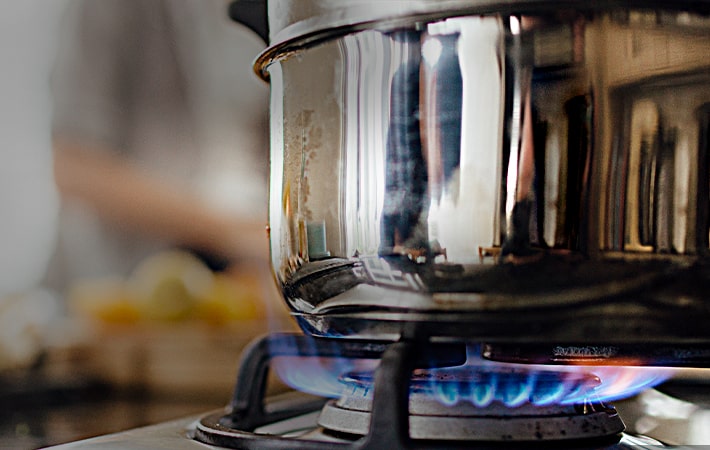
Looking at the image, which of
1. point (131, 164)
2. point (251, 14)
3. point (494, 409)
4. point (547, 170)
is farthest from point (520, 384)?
point (131, 164)

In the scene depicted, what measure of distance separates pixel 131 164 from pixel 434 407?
131cm

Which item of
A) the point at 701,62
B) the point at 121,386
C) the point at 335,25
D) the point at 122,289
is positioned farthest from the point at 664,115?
the point at 122,289

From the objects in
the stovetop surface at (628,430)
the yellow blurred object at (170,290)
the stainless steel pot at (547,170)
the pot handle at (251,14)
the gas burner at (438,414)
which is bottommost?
the stovetop surface at (628,430)

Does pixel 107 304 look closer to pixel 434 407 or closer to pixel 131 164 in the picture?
pixel 131 164

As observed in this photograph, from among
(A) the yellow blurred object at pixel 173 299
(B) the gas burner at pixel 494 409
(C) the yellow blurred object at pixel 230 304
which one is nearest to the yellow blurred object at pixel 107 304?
(A) the yellow blurred object at pixel 173 299

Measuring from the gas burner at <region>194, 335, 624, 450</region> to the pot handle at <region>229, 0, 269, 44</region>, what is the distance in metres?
0.27

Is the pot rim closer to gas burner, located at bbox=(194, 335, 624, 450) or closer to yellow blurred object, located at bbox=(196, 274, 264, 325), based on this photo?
gas burner, located at bbox=(194, 335, 624, 450)

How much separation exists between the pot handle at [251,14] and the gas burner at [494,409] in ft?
0.93

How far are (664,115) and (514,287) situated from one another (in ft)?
0.40

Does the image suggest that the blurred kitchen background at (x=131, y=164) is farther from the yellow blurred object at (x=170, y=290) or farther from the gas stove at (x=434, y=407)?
the gas stove at (x=434, y=407)

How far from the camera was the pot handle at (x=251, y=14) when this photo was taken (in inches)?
23.2

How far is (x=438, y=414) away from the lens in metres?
0.45

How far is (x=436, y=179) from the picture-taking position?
1.37 ft

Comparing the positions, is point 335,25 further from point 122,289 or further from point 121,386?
point 122,289
